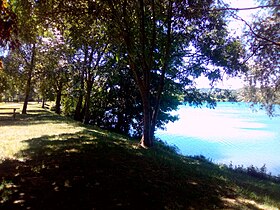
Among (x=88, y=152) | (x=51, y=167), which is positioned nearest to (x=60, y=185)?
(x=51, y=167)

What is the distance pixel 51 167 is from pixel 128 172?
7.28 feet

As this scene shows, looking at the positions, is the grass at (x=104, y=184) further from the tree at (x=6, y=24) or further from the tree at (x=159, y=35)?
the tree at (x=159, y=35)

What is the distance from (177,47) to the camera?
50.9ft

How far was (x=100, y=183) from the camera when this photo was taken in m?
7.30

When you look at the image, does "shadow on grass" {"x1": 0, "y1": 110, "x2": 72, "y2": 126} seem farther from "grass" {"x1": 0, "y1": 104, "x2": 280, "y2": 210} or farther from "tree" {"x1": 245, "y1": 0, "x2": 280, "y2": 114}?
"tree" {"x1": 245, "y1": 0, "x2": 280, "y2": 114}

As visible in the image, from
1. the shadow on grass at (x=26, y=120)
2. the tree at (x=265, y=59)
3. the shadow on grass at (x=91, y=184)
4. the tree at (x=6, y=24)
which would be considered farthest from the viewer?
the shadow on grass at (x=26, y=120)

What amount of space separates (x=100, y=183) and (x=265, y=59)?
321 inches

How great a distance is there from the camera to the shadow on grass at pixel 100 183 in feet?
20.1

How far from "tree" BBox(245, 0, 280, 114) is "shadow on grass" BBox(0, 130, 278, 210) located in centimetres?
445

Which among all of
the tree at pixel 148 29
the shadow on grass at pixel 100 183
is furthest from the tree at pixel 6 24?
the tree at pixel 148 29

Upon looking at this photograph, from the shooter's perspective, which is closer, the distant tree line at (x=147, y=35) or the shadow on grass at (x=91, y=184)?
the shadow on grass at (x=91, y=184)

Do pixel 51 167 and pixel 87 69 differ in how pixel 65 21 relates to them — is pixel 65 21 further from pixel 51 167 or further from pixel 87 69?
pixel 87 69

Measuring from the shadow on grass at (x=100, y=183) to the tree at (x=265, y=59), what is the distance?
4452 mm

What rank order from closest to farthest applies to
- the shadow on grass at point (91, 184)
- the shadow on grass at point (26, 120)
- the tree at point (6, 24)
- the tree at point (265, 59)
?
the shadow on grass at point (91, 184) < the tree at point (6, 24) < the tree at point (265, 59) < the shadow on grass at point (26, 120)
